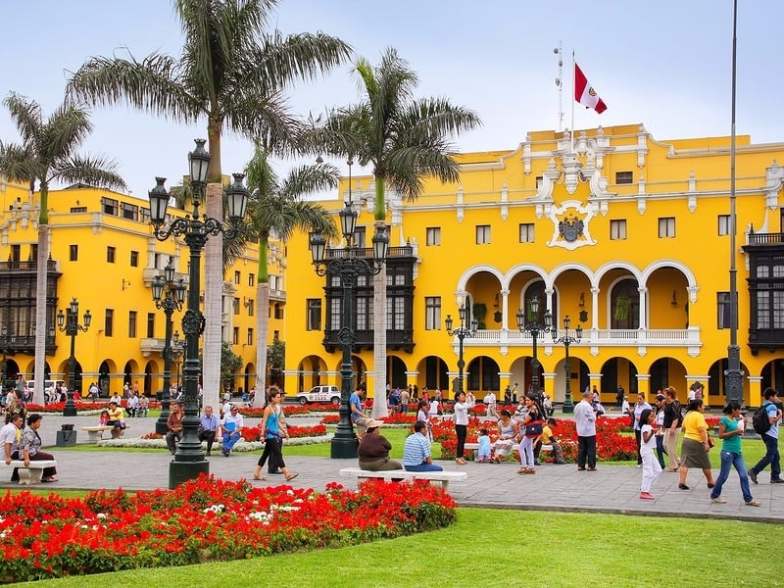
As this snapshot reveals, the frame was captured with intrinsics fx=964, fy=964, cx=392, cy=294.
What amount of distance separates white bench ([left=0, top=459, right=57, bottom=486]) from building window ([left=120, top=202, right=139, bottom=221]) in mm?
50277

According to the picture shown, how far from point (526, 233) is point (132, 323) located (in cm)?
2682

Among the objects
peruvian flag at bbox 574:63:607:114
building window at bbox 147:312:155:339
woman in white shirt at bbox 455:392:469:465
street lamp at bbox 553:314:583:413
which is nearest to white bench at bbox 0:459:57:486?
woman in white shirt at bbox 455:392:469:465

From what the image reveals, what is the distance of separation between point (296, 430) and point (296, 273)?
3300 cm

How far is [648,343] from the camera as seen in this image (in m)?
49.9

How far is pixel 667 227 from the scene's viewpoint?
50625mm

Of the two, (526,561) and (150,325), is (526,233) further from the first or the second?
(526,561)

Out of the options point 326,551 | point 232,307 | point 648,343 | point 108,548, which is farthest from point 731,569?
point 232,307

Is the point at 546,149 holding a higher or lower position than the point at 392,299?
higher

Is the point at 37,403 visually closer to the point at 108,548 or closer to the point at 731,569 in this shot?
the point at 108,548

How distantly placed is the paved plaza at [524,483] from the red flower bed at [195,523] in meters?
2.33

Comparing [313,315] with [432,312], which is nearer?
[432,312]

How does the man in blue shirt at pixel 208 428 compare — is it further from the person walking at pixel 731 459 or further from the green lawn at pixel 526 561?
the person walking at pixel 731 459

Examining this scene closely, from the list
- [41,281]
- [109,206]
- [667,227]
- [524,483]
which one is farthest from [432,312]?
[524,483]

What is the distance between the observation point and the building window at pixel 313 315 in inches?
2275
